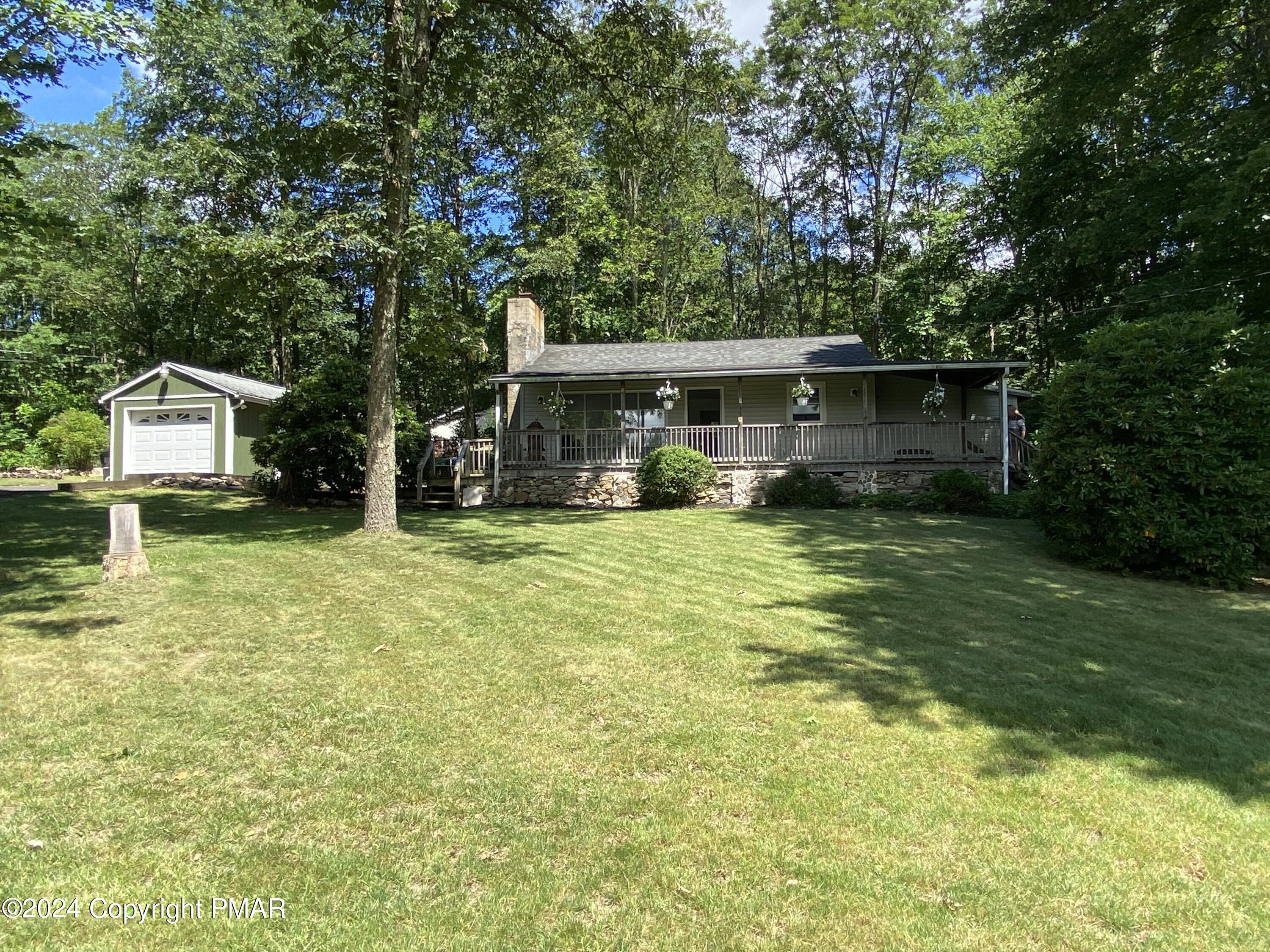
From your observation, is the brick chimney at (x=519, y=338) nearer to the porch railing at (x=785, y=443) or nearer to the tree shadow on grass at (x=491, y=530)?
the porch railing at (x=785, y=443)

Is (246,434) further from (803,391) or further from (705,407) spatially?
(803,391)

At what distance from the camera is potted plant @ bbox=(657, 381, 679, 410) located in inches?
608

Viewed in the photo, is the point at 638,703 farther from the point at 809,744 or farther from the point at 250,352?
the point at 250,352

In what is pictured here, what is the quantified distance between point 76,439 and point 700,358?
64.1ft

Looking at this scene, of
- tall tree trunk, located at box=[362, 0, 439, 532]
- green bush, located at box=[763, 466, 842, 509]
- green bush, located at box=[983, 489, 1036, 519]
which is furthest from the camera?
green bush, located at box=[763, 466, 842, 509]

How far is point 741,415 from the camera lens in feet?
53.5

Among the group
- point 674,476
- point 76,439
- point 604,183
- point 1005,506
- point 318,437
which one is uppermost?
point 604,183

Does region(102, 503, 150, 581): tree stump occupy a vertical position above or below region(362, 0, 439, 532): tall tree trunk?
below

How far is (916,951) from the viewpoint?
83.6 inches

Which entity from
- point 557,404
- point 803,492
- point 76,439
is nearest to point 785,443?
point 803,492

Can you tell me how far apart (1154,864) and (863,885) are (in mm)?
1192

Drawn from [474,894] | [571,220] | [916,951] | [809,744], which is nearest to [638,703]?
[809,744]

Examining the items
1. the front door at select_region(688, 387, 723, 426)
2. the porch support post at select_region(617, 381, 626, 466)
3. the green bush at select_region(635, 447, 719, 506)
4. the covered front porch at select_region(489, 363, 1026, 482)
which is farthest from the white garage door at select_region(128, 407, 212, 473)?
the front door at select_region(688, 387, 723, 426)

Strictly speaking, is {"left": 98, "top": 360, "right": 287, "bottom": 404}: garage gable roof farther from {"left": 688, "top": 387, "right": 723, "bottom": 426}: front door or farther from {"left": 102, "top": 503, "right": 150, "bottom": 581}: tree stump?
{"left": 102, "top": 503, "right": 150, "bottom": 581}: tree stump
